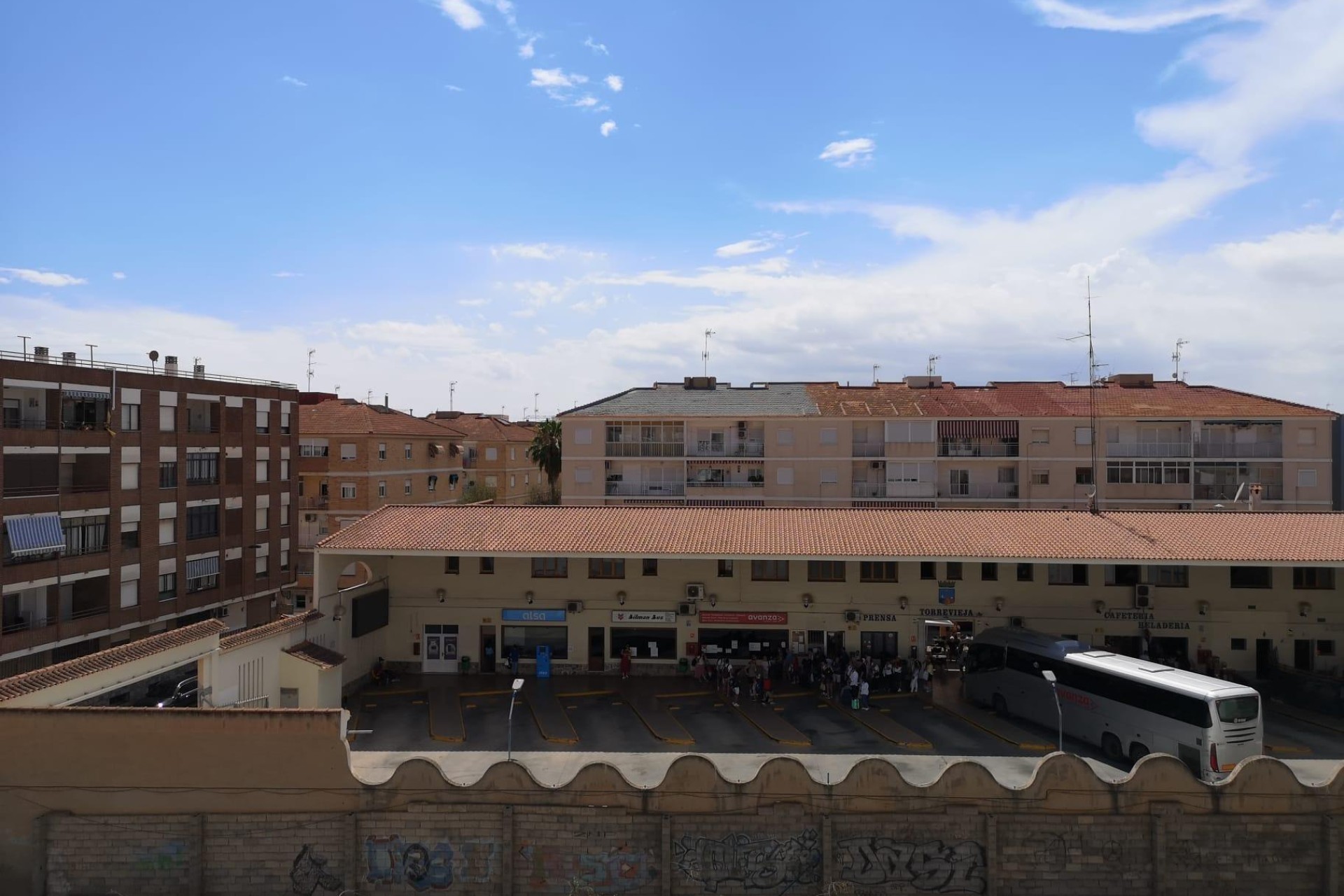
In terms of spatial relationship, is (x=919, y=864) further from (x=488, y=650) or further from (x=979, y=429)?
(x=979, y=429)

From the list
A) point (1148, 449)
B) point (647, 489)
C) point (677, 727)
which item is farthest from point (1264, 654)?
point (647, 489)

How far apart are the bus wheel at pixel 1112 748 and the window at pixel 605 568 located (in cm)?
1632

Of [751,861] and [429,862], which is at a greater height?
[751,861]

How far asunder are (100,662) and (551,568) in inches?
603

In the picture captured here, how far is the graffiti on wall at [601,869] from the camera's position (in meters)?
17.3

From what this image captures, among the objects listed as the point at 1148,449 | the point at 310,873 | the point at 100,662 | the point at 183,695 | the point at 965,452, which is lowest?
the point at 310,873

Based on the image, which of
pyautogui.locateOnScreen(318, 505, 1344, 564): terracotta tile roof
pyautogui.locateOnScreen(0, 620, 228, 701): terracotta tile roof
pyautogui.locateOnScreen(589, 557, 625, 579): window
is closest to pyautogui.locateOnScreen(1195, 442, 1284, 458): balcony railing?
pyautogui.locateOnScreen(318, 505, 1344, 564): terracotta tile roof

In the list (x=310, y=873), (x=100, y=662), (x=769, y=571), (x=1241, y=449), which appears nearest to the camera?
(x=310, y=873)

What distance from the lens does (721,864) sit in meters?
17.3

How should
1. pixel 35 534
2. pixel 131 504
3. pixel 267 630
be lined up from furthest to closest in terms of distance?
1. pixel 131 504
2. pixel 35 534
3. pixel 267 630

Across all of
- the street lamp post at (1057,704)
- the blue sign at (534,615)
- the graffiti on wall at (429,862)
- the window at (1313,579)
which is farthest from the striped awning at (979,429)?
the graffiti on wall at (429,862)

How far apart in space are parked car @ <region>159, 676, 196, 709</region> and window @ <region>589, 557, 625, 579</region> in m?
13.7

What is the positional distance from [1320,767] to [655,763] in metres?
16.9

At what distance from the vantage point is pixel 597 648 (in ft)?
105
